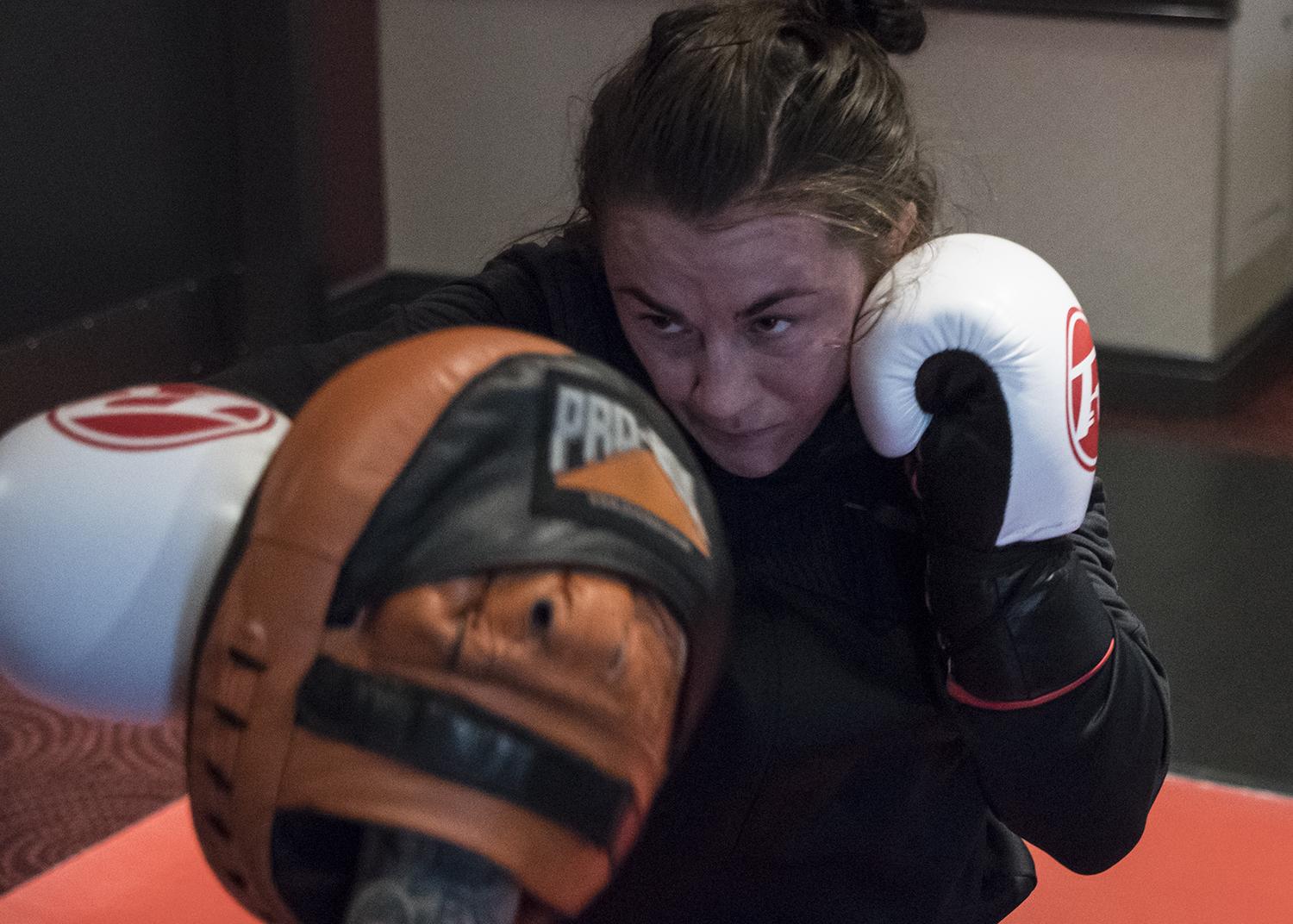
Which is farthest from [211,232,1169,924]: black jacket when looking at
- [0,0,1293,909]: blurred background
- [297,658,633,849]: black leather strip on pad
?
[0,0,1293,909]: blurred background

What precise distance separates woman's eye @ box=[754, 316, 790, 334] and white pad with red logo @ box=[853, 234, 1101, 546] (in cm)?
5

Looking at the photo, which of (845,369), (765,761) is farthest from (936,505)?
(765,761)

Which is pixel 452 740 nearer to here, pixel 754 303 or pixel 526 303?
pixel 754 303

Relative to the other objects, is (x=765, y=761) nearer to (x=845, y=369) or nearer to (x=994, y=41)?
(x=845, y=369)

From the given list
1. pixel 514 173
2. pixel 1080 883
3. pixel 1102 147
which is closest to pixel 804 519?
pixel 1080 883

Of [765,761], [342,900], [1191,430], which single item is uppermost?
[342,900]

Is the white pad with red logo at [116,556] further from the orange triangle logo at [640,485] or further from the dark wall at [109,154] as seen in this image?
the dark wall at [109,154]

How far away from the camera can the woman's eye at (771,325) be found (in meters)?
1.00

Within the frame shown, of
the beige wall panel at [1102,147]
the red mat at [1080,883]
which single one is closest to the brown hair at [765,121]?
the red mat at [1080,883]

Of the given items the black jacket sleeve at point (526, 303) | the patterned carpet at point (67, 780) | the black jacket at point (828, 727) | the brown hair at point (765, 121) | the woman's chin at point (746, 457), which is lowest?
the patterned carpet at point (67, 780)

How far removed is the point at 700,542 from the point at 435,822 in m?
0.15

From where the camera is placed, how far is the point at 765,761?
1.06 m

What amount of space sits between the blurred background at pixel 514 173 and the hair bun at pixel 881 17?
1.70 metres

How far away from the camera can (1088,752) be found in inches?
39.9
